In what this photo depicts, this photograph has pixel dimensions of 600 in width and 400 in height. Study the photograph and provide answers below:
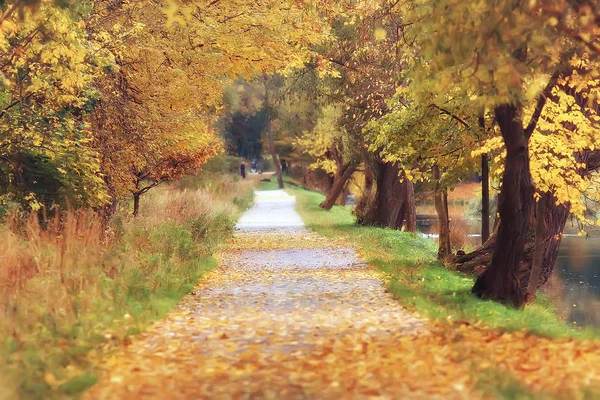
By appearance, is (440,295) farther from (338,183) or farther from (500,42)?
(338,183)

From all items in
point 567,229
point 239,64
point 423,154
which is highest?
point 239,64

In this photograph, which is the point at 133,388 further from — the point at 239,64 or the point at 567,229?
the point at 567,229

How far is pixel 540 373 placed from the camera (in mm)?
7223

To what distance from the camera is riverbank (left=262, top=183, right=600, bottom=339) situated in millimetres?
9930

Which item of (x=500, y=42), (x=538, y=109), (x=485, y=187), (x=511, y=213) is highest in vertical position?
(x=500, y=42)

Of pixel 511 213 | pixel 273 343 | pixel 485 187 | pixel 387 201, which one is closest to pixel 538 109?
pixel 511 213

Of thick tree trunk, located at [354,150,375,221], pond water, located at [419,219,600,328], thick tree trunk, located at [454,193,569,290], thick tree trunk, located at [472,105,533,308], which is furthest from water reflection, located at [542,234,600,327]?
thick tree trunk, located at [354,150,375,221]

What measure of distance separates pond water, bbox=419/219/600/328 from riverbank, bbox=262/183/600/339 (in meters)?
1.24

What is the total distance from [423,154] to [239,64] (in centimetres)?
561

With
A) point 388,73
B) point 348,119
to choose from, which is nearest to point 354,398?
point 388,73

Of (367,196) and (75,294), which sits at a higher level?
(367,196)

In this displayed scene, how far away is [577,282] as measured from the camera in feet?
84.5

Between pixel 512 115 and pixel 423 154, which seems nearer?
pixel 512 115

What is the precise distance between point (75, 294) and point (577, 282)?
61.6 ft
